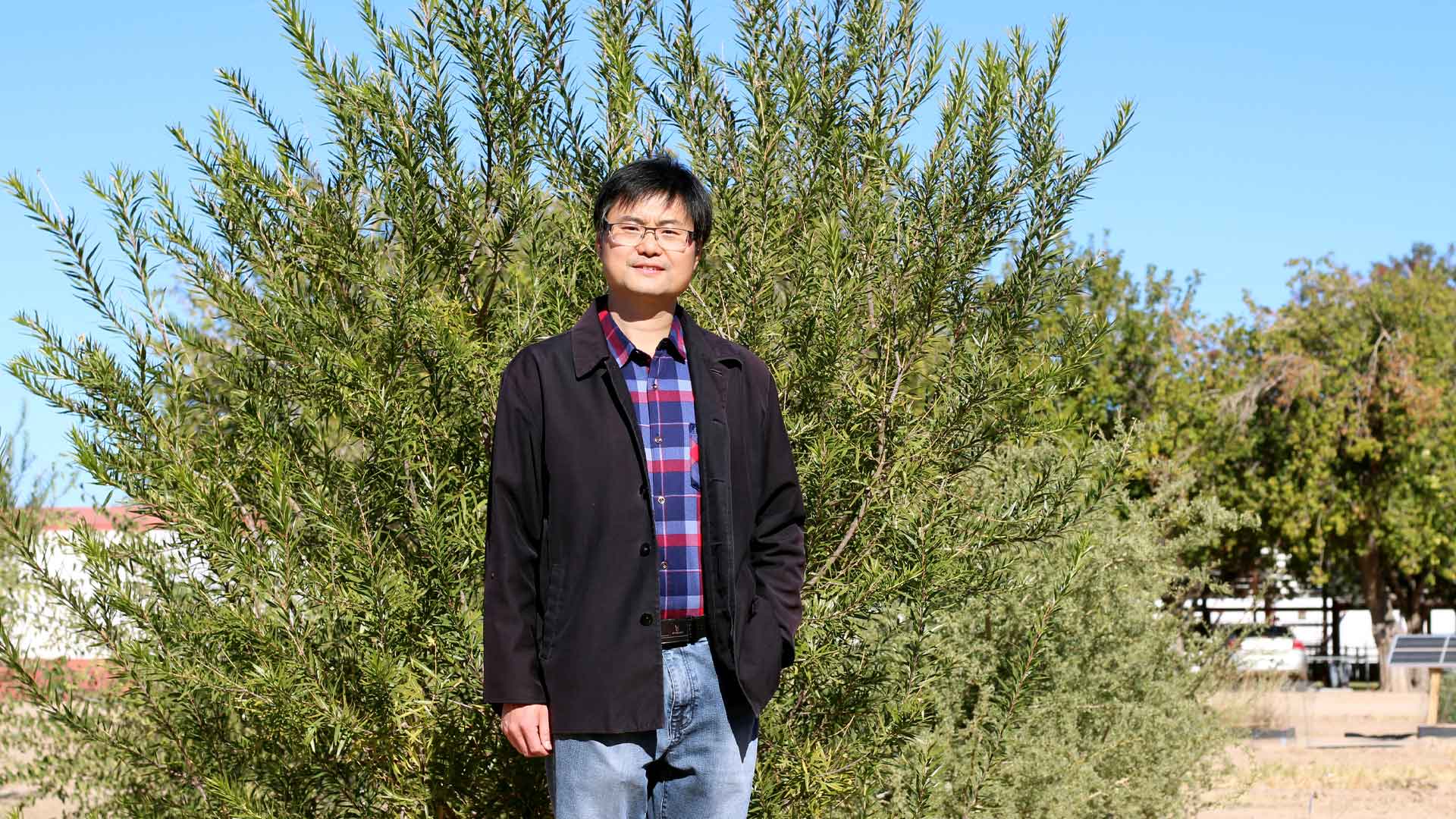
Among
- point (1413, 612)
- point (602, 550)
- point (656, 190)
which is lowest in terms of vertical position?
point (1413, 612)

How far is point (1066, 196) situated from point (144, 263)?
8.14 ft

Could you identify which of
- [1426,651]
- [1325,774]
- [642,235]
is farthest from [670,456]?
[1426,651]

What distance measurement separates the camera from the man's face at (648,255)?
3.00 m

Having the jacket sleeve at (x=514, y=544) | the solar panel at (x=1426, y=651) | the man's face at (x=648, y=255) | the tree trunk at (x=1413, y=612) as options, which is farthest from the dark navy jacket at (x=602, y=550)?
the tree trunk at (x=1413, y=612)

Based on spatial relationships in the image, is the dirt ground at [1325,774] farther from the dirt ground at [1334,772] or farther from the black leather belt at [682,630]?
the black leather belt at [682,630]

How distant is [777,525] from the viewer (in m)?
3.06

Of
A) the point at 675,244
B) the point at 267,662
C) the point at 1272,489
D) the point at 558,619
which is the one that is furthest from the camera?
the point at 1272,489

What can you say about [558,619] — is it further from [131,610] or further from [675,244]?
[131,610]

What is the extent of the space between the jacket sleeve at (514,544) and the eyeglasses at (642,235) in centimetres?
33

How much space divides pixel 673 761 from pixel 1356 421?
87.1ft

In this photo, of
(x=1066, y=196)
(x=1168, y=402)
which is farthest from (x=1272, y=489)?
(x=1066, y=196)

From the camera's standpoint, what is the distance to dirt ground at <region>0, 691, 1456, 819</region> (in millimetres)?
11148

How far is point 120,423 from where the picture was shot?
3.52m

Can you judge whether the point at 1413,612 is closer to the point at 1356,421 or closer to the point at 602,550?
the point at 1356,421
